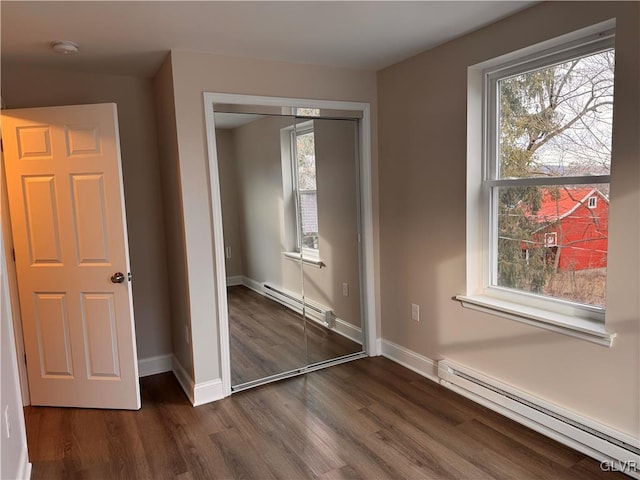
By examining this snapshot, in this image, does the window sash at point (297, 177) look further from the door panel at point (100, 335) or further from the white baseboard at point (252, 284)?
the door panel at point (100, 335)

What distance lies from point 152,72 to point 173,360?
2201mm

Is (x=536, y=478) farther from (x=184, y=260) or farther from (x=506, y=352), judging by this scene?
(x=184, y=260)

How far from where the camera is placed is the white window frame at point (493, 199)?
7.66ft

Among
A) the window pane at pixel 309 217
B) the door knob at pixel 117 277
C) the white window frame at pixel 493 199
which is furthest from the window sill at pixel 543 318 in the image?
the door knob at pixel 117 277

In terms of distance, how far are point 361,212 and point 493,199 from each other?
1.09 meters

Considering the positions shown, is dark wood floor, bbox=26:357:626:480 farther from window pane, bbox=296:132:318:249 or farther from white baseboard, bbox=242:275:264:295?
window pane, bbox=296:132:318:249

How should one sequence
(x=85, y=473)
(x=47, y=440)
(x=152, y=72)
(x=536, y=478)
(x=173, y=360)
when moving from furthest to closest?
1. (x=173, y=360)
2. (x=152, y=72)
3. (x=47, y=440)
4. (x=85, y=473)
5. (x=536, y=478)

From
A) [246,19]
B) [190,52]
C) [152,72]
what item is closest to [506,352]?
[246,19]

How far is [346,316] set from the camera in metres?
3.69

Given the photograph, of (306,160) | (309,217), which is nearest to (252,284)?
(309,217)

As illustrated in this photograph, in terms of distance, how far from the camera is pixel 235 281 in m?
3.15

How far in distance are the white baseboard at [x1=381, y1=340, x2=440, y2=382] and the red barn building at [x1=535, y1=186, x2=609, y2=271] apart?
1.19m

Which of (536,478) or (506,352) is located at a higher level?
(506,352)

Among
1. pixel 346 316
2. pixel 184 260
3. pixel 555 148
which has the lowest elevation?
pixel 346 316
